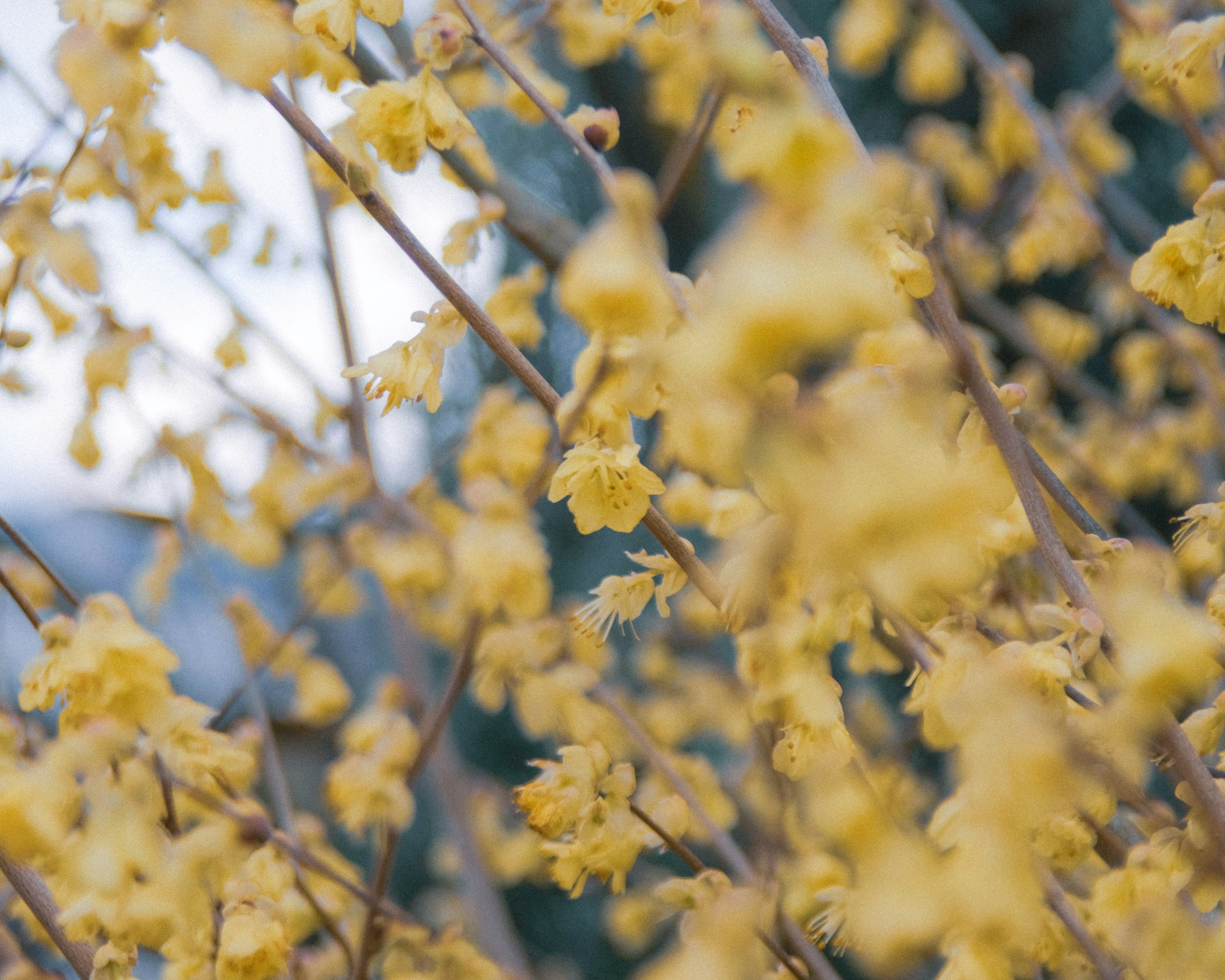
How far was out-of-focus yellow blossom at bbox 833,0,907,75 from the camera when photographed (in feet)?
5.42

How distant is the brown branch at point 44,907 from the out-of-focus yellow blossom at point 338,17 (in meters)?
0.65

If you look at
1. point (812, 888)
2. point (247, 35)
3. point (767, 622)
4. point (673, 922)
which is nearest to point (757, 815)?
point (673, 922)

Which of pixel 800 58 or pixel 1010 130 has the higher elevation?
pixel 800 58

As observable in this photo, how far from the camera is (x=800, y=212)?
344mm

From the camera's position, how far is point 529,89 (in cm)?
75

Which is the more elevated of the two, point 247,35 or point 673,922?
point 247,35

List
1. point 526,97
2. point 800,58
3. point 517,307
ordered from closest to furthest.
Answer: point 800,58 < point 526,97 < point 517,307

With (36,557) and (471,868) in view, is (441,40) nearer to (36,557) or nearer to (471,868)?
(36,557)

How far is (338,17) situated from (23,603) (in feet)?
1.84

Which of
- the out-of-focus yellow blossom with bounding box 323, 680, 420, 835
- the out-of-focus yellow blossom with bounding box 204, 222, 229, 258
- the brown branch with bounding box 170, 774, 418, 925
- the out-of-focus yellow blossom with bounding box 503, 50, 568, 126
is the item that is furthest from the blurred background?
the brown branch with bounding box 170, 774, 418, 925

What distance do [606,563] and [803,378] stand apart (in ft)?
5.00

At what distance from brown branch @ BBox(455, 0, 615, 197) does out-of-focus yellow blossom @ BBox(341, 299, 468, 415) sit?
Answer: 0.16 meters

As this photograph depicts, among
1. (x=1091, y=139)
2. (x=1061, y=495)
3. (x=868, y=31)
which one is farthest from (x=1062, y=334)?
(x=1061, y=495)

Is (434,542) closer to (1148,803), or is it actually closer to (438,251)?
(438,251)
